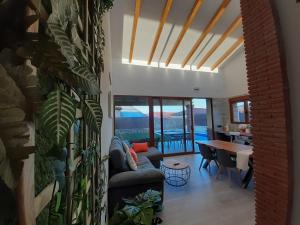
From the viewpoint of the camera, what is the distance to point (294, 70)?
1.86 metres

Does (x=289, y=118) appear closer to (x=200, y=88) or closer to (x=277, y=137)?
(x=277, y=137)

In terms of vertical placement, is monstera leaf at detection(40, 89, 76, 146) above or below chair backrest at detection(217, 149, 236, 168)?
above

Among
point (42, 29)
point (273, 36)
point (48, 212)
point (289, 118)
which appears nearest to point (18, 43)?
point (42, 29)

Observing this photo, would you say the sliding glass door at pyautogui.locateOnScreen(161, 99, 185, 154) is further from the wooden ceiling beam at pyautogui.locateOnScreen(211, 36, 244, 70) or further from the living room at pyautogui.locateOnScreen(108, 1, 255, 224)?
the wooden ceiling beam at pyautogui.locateOnScreen(211, 36, 244, 70)

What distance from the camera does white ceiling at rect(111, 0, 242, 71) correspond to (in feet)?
13.5

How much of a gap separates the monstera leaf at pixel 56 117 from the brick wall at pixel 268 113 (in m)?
2.27

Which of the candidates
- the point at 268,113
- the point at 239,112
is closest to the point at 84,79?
the point at 268,113

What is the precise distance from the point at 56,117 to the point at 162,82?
250 inches

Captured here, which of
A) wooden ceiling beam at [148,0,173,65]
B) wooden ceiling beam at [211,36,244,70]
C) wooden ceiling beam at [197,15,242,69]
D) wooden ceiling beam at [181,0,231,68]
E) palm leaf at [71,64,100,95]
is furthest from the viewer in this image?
wooden ceiling beam at [211,36,244,70]

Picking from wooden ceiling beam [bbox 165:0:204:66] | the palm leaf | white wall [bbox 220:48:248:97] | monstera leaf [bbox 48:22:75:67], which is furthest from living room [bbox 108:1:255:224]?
monstera leaf [bbox 48:22:75:67]

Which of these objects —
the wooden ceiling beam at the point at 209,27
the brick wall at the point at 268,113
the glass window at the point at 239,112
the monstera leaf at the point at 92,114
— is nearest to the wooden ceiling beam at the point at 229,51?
the wooden ceiling beam at the point at 209,27

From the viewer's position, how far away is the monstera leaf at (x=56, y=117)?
0.34 metres

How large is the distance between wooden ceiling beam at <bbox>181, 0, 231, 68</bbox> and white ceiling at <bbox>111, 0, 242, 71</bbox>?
0.35 ft

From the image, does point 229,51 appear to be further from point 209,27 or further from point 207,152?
point 207,152
